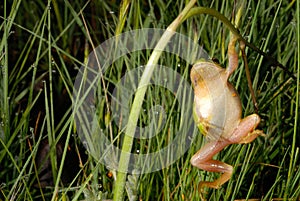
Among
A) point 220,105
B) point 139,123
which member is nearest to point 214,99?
point 220,105

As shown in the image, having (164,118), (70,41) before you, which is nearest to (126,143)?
(164,118)

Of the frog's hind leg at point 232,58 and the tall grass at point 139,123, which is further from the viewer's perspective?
the tall grass at point 139,123

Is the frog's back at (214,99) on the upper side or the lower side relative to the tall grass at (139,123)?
upper

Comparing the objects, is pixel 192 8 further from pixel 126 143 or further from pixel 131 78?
pixel 131 78

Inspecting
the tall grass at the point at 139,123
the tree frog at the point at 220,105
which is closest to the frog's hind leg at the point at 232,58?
the tree frog at the point at 220,105

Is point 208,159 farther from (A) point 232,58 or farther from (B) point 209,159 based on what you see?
(A) point 232,58

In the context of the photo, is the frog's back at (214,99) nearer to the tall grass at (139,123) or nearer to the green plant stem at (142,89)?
the green plant stem at (142,89)
